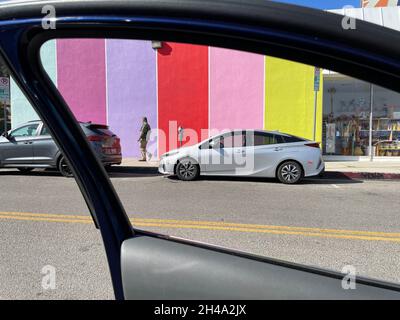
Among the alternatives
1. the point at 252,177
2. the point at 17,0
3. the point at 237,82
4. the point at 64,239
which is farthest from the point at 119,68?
the point at 17,0

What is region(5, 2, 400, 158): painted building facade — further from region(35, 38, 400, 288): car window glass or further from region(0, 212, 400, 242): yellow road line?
region(0, 212, 400, 242): yellow road line

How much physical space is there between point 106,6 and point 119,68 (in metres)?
13.6

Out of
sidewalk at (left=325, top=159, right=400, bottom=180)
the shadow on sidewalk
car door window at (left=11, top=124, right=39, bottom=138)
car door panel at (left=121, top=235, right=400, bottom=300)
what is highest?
car door window at (left=11, top=124, right=39, bottom=138)

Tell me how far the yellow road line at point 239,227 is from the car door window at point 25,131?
4.82m

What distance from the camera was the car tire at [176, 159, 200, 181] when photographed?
961 centimetres

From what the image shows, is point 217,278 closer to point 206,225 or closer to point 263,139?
point 206,225

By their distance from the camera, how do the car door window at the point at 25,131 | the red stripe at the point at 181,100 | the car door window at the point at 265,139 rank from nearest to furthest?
1. the car door window at the point at 265,139
2. the car door window at the point at 25,131
3. the red stripe at the point at 181,100

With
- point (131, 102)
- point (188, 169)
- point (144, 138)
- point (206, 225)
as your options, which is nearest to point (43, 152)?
point (188, 169)

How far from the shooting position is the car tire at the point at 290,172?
30.3ft

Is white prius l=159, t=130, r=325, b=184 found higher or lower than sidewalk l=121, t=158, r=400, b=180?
higher

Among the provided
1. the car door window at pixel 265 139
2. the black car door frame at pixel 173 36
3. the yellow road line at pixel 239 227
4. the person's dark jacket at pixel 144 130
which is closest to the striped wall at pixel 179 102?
the person's dark jacket at pixel 144 130

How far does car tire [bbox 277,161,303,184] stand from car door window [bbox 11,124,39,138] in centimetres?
653

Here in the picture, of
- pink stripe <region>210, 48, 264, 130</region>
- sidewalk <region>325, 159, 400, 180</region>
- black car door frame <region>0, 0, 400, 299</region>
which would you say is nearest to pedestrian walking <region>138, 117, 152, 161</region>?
pink stripe <region>210, 48, 264, 130</region>

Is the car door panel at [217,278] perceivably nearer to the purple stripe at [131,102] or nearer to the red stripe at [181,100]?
the red stripe at [181,100]
